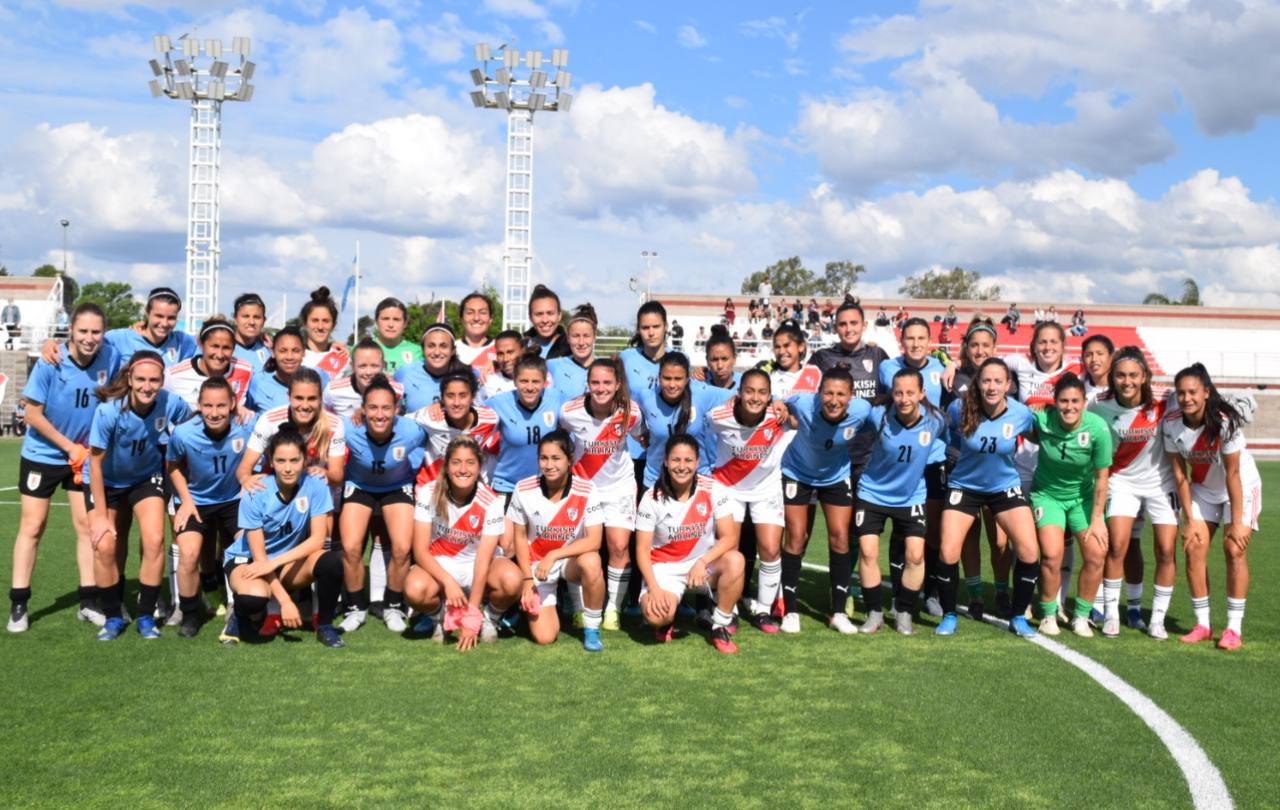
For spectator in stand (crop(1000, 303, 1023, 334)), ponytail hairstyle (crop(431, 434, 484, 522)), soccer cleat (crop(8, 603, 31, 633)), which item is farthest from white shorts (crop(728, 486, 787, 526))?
spectator in stand (crop(1000, 303, 1023, 334))

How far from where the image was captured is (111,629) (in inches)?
223

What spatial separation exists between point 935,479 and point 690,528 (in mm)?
1817

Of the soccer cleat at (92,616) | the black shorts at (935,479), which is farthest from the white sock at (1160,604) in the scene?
the soccer cleat at (92,616)

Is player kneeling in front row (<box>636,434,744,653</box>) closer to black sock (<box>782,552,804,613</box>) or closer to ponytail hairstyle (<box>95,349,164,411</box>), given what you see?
black sock (<box>782,552,804,613</box>)

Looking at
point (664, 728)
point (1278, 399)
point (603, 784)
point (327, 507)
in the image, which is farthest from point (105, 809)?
point (1278, 399)

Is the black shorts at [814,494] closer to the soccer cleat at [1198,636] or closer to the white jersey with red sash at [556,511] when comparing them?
the white jersey with red sash at [556,511]

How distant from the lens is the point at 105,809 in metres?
3.37

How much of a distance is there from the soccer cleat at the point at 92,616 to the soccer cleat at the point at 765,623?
3.62 metres

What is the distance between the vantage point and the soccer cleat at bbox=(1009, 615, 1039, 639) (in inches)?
237

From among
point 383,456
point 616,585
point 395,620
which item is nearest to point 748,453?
point 616,585

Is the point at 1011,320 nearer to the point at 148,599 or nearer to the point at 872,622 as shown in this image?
the point at 872,622

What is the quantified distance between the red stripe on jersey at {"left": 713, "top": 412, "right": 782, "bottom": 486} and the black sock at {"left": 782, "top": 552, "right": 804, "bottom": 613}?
1.83 feet

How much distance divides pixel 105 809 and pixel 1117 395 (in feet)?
17.5

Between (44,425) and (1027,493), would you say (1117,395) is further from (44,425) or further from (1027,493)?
(44,425)
